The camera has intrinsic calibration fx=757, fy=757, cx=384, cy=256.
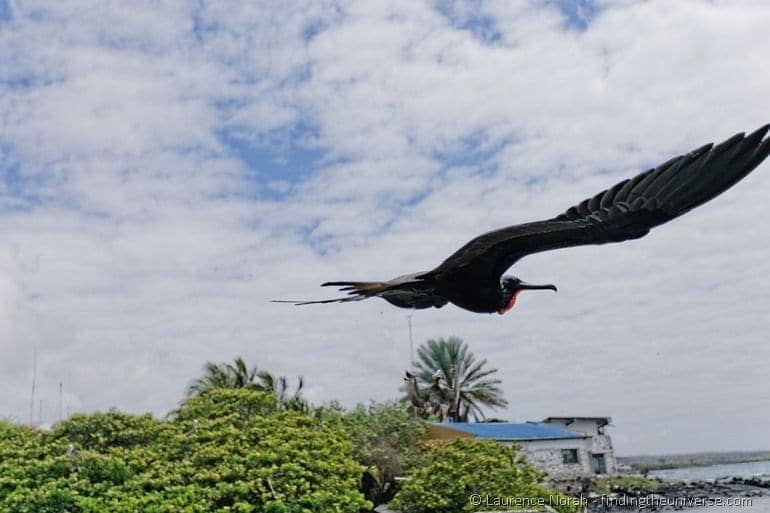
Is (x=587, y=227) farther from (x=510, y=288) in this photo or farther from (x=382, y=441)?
(x=382, y=441)

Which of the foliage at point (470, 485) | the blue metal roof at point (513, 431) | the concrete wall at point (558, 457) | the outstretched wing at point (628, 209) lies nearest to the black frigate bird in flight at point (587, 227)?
the outstretched wing at point (628, 209)

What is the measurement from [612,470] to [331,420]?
17154 millimetres

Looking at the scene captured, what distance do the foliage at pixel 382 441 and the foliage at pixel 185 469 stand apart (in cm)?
353

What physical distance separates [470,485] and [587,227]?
9338 millimetres

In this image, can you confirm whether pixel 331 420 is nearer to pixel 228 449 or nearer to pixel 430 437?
pixel 430 437

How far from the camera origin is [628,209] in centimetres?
359

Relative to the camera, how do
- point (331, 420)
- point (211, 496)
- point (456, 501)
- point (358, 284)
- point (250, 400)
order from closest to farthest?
point (358, 284) → point (211, 496) → point (456, 501) → point (250, 400) → point (331, 420)

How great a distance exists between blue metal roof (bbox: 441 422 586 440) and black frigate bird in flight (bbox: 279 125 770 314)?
19.0 m

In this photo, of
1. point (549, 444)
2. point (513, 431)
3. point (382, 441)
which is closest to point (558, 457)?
point (549, 444)

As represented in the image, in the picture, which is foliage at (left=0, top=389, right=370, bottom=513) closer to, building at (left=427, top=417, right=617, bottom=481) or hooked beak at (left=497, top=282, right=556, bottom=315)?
hooked beak at (left=497, top=282, right=556, bottom=315)

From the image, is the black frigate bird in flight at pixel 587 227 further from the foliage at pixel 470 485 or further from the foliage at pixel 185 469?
the foliage at pixel 470 485

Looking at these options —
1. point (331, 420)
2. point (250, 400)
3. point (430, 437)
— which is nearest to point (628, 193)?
point (250, 400)

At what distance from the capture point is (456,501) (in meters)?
12.3

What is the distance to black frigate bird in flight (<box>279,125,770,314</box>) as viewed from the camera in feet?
10.7
